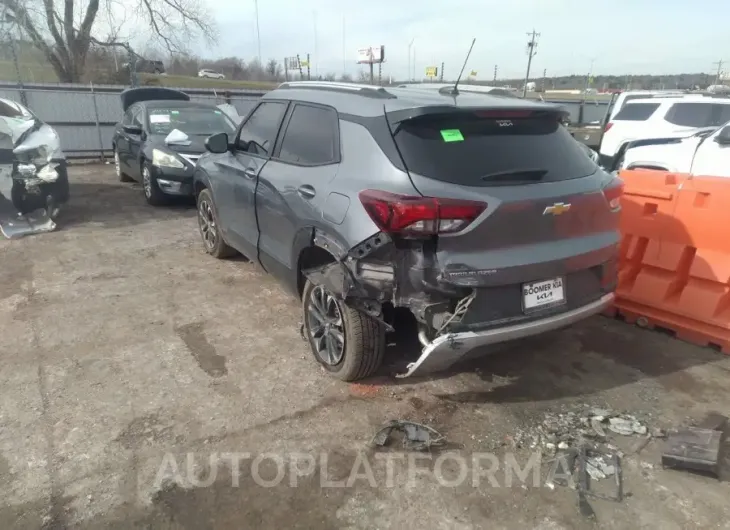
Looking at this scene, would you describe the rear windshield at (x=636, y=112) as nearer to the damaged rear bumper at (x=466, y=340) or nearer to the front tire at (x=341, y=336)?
the damaged rear bumper at (x=466, y=340)

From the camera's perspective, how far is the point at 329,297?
11.3 ft

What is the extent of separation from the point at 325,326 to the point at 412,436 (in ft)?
3.20

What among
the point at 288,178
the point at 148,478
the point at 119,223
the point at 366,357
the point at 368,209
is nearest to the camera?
the point at 148,478

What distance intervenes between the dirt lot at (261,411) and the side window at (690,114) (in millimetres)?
7022

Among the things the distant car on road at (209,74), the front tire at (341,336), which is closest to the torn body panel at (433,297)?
the front tire at (341,336)

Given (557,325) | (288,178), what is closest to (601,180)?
(557,325)

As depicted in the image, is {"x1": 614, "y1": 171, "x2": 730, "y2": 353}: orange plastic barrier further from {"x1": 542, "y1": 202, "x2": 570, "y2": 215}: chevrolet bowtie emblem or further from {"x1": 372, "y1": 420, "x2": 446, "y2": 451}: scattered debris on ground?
{"x1": 372, "y1": 420, "x2": 446, "y2": 451}: scattered debris on ground

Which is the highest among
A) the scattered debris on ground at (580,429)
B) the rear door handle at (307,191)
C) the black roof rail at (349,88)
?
the black roof rail at (349,88)

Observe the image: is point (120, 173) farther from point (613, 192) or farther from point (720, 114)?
point (720, 114)

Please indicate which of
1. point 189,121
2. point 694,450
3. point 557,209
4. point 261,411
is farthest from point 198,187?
point 694,450

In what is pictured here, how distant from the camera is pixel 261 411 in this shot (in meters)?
3.23

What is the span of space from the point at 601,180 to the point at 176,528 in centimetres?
308

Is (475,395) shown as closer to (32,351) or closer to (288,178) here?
(288,178)

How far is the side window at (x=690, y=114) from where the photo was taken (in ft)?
30.8
